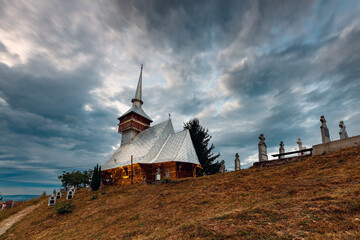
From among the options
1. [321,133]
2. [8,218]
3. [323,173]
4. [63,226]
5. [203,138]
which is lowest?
[8,218]

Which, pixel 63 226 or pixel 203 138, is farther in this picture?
pixel 203 138

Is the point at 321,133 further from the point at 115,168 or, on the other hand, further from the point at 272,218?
the point at 115,168

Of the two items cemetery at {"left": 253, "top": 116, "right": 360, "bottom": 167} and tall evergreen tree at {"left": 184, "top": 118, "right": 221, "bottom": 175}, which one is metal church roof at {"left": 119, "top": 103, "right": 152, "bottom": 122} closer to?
tall evergreen tree at {"left": 184, "top": 118, "right": 221, "bottom": 175}

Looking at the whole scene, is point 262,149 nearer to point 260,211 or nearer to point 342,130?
point 342,130

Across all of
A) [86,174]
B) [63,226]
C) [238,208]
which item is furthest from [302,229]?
[86,174]

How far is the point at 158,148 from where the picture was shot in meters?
29.4

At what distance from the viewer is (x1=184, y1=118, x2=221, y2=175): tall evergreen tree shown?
32.0 meters

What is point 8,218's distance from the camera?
21047 millimetres

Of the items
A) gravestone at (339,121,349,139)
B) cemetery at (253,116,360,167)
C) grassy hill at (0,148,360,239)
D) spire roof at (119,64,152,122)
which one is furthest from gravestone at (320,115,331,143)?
spire roof at (119,64,152,122)

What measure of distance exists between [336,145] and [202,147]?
2180cm

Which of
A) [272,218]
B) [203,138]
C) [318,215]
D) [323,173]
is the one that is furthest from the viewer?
[203,138]

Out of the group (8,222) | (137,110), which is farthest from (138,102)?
(8,222)

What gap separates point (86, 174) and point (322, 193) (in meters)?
54.1

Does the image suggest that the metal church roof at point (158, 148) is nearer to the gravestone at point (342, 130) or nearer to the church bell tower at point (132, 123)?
the church bell tower at point (132, 123)
